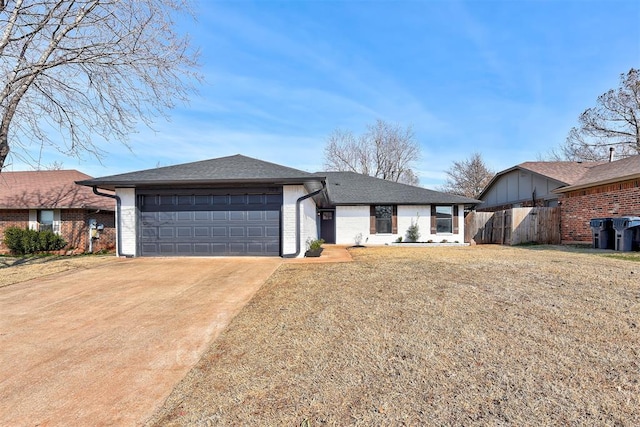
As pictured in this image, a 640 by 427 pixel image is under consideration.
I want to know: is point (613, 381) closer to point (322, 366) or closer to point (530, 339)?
point (530, 339)

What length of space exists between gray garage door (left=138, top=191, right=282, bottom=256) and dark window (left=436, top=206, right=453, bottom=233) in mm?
9646

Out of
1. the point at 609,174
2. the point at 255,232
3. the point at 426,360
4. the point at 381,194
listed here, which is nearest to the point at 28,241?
the point at 255,232

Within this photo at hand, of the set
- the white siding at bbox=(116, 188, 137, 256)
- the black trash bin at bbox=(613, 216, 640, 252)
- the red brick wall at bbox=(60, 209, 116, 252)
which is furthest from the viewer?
the red brick wall at bbox=(60, 209, 116, 252)

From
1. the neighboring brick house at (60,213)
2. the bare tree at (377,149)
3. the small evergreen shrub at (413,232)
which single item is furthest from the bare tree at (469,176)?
the neighboring brick house at (60,213)

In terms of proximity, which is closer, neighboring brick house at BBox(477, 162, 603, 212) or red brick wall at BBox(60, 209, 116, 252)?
red brick wall at BBox(60, 209, 116, 252)

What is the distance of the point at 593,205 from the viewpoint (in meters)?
13.9

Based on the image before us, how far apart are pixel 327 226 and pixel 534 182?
40.2 ft

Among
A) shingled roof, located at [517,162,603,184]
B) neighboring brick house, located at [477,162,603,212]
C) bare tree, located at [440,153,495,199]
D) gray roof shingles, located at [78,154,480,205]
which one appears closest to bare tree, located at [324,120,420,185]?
bare tree, located at [440,153,495,199]

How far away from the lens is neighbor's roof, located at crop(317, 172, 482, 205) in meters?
16.2

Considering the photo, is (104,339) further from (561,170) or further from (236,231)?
(561,170)

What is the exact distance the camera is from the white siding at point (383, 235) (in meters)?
16.4

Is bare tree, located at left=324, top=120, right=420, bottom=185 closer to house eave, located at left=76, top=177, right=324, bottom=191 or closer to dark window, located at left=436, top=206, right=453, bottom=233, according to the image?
dark window, located at left=436, top=206, right=453, bottom=233

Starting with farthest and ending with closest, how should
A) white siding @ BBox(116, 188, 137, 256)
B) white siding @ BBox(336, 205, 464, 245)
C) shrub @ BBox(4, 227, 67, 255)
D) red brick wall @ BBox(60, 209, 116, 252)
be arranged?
white siding @ BBox(336, 205, 464, 245) < red brick wall @ BBox(60, 209, 116, 252) < shrub @ BBox(4, 227, 67, 255) < white siding @ BBox(116, 188, 137, 256)

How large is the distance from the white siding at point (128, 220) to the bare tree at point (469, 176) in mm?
33234
